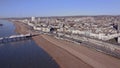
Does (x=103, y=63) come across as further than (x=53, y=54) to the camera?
No

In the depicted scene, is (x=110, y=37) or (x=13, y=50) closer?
(x=13, y=50)

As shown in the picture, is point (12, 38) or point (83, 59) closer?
point (83, 59)

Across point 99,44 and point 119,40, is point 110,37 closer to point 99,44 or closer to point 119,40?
point 119,40

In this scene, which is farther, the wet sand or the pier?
the pier

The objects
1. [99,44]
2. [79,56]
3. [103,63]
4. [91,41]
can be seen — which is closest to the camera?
[103,63]

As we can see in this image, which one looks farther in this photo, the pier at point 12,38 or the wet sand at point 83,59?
the pier at point 12,38

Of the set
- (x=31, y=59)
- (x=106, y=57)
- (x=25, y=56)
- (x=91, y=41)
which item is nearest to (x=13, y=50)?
(x=25, y=56)

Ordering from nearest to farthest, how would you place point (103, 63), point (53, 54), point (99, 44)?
point (103, 63) < point (53, 54) < point (99, 44)

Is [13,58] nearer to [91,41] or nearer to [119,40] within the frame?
[91,41]

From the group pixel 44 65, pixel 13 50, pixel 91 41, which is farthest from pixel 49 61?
pixel 91 41
